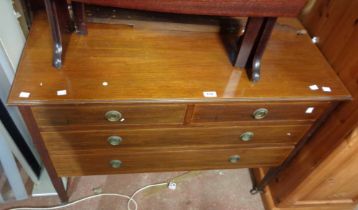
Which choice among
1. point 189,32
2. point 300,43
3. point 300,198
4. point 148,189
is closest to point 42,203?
point 148,189

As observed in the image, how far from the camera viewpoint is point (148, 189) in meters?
1.40

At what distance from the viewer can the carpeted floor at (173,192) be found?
A: 52.1 inches

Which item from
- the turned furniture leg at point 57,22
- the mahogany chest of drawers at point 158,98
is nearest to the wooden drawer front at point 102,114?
Result: the mahogany chest of drawers at point 158,98

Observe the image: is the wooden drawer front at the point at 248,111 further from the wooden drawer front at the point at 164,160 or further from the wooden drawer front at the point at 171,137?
the wooden drawer front at the point at 164,160

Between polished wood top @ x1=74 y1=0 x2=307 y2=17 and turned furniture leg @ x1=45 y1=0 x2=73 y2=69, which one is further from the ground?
turned furniture leg @ x1=45 y1=0 x2=73 y2=69

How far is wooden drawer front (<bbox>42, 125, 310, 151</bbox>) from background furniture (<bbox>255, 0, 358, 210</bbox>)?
0.11 meters

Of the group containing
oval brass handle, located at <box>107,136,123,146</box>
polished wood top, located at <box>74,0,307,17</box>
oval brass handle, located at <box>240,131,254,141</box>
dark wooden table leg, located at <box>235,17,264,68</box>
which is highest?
polished wood top, located at <box>74,0,307,17</box>

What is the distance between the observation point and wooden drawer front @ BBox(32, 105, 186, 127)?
803 mm

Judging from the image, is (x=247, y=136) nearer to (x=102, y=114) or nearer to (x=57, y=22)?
(x=102, y=114)

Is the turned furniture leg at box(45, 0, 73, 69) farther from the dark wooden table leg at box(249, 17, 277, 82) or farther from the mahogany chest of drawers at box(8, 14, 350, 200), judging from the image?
the dark wooden table leg at box(249, 17, 277, 82)

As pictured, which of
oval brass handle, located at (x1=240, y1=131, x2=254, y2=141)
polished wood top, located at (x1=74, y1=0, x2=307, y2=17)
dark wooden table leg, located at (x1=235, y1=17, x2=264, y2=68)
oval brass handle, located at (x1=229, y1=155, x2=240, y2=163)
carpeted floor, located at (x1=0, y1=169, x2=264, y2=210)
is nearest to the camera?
polished wood top, located at (x1=74, y1=0, x2=307, y2=17)

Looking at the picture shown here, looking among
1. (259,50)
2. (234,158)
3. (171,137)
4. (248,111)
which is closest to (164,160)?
(171,137)

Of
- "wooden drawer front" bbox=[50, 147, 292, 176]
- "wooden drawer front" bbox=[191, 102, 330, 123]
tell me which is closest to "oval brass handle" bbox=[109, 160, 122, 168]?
"wooden drawer front" bbox=[50, 147, 292, 176]

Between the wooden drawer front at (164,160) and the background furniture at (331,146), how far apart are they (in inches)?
4.6
